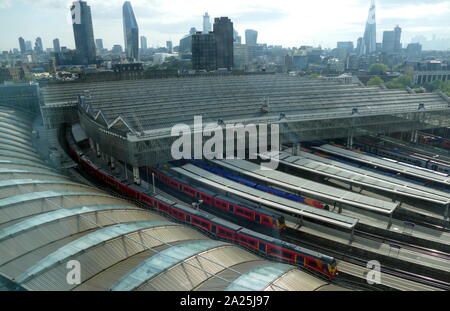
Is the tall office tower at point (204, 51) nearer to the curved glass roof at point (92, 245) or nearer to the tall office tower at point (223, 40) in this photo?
the tall office tower at point (223, 40)

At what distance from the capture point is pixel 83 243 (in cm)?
1002

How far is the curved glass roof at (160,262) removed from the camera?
27.2 ft

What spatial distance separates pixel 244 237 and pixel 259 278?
12.3 meters

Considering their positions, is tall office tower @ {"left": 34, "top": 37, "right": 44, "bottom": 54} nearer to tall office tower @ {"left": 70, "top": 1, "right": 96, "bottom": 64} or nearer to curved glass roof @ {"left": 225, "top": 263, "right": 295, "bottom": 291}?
tall office tower @ {"left": 70, "top": 1, "right": 96, "bottom": 64}

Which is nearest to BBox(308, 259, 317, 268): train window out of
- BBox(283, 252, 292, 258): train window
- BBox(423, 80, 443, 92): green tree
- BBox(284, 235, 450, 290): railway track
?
BBox(283, 252, 292, 258): train window

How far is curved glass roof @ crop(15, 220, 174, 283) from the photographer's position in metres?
8.65

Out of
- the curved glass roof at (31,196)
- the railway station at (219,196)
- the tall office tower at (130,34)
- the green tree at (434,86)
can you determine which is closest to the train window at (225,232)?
the railway station at (219,196)

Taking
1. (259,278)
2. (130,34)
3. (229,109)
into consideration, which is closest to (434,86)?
(229,109)

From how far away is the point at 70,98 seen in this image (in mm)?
50219

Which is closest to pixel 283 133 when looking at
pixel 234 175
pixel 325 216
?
pixel 234 175

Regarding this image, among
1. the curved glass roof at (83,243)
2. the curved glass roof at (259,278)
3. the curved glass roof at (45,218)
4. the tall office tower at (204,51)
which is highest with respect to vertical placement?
the tall office tower at (204,51)

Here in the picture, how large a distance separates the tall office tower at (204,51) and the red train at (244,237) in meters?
93.2

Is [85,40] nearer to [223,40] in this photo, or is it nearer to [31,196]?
[223,40]

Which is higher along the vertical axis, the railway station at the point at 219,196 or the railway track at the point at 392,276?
the railway station at the point at 219,196
